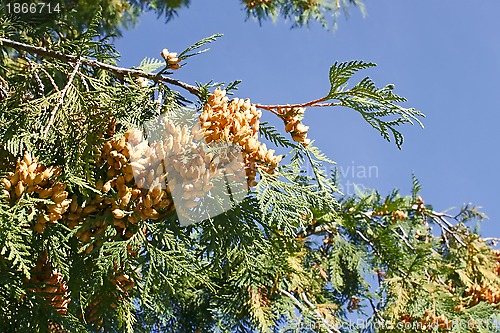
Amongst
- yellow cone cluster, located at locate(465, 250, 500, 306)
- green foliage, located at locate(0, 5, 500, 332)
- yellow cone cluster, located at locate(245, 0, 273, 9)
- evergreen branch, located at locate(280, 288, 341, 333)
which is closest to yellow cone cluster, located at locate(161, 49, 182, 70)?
green foliage, located at locate(0, 5, 500, 332)

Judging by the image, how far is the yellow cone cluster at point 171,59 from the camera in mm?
1429

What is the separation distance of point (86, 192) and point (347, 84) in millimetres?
691

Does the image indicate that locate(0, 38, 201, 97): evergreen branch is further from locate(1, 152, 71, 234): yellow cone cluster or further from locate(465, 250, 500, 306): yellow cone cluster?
locate(465, 250, 500, 306): yellow cone cluster

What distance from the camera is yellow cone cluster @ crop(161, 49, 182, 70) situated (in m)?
1.43

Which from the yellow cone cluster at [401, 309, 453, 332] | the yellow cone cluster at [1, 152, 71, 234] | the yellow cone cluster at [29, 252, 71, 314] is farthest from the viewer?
the yellow cone cluster at [401, 309, 453, 332]

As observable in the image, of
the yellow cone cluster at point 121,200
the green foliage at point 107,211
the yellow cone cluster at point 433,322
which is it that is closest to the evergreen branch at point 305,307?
the yellow cone cluster at point 433,322

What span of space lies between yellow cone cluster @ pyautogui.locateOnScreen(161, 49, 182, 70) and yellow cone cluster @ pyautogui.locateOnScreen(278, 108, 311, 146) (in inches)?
11.4

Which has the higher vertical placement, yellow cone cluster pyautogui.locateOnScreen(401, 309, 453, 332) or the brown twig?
the brown twig

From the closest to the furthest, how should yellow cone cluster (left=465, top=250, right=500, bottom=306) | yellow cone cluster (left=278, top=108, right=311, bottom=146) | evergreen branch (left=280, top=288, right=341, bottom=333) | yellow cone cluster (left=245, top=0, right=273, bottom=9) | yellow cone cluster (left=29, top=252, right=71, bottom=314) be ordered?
yellow cone cluster (left=29, top=252, right=71, bottom=314) → yellow cone cluster (left=278, top=108, right=311, bottom=146) → evergreen branch (left=280, top=288, right=341, bottom=333) → yellow cone cluster (left=465, top=250, right=500, bottom=306) → yellow cone cluster (left=245, top=0, right=273, bottom=9)

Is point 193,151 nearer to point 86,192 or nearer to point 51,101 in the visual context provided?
point 86,192

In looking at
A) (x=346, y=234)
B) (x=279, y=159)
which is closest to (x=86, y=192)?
(x=279, y=159)

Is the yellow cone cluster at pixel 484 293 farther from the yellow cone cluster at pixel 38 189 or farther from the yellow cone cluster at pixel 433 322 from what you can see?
the yellow cone cluster at pixel 38 189

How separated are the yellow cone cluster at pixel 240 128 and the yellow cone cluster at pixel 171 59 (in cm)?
20

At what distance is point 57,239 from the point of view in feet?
3.90
